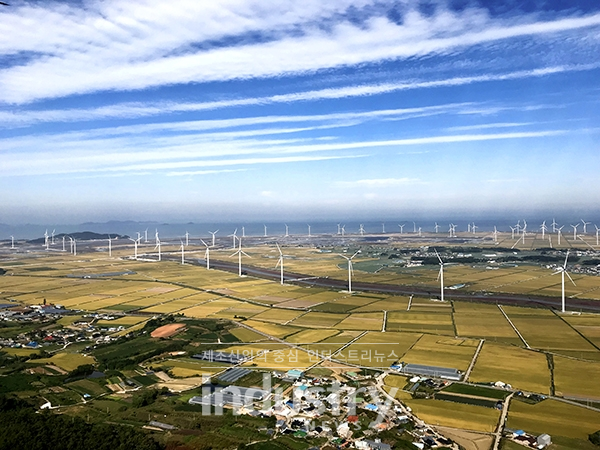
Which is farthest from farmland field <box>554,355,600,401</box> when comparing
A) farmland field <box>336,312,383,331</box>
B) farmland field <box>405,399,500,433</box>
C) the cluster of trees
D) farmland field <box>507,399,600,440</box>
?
the cluster of trees

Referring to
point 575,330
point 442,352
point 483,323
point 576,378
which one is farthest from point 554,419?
point 483,323

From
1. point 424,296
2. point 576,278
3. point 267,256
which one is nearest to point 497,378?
point 424,296

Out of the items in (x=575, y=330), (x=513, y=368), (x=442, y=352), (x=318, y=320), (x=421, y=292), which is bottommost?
(x=318, y=320)

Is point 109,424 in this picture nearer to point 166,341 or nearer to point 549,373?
point 166,341

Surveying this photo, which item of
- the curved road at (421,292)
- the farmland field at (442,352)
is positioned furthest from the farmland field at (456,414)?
the curved road at (421,292)

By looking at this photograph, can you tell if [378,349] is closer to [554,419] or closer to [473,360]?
[473,360]

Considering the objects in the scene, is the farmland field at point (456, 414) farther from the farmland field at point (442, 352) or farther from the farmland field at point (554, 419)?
the farmland field at point (442, 352)

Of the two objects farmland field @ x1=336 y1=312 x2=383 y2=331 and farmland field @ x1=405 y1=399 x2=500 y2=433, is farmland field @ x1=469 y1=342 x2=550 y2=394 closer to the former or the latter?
farmland field @ x1=405 y1=399 x2=500 y2=433
